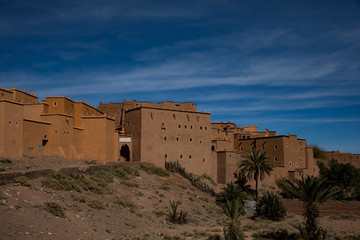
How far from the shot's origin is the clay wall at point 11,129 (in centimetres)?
2598

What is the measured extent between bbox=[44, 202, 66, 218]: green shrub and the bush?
16.5 m

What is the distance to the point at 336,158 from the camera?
60281 mm

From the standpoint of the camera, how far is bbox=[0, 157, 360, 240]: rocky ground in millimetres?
15617

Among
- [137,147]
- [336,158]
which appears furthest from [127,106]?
[336,158]

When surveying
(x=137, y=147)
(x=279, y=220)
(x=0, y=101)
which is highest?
(x=0, y=101)

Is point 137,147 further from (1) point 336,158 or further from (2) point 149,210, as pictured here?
(1) point 336,158

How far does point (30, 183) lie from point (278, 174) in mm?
33082

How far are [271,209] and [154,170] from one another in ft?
37.9

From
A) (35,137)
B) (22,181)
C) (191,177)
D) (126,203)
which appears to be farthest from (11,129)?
(191,177)

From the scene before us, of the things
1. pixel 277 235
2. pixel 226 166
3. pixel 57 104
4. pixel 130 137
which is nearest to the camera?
pixel 277 235

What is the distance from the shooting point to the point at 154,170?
34.3m

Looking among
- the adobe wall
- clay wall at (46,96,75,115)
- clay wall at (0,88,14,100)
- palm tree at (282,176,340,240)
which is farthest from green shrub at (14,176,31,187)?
the adobe wall

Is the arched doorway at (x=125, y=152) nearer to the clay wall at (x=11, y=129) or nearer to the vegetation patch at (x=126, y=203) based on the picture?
the clay wall at (x=11, y=129)

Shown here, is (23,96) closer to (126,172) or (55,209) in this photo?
(126,172)
